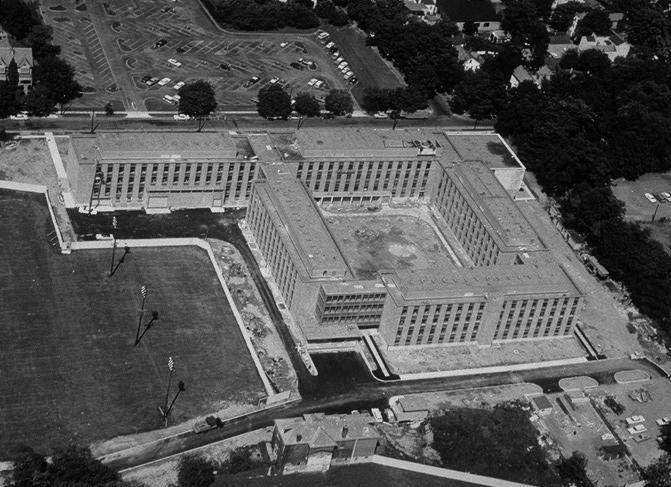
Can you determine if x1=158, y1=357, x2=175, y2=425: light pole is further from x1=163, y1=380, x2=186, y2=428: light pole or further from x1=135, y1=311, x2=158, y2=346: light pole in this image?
x1=135, y1=311, x2=158, y2=346: light pole

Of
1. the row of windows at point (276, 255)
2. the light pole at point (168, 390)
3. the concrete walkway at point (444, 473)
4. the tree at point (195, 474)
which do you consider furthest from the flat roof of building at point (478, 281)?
the tree at point (195, 474)

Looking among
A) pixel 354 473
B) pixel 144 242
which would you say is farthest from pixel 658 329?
pixel 144 242

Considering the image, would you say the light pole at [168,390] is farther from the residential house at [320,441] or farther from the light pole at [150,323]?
the residential house at [320,441]

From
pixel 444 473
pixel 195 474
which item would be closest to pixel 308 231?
pixel 444 473

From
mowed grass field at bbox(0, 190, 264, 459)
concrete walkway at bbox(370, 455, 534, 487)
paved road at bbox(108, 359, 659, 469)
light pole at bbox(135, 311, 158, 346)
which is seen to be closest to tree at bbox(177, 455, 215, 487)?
paved road at bbox(108, 359, 659, 469)

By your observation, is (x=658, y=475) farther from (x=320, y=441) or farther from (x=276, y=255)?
(x=276, y=255)

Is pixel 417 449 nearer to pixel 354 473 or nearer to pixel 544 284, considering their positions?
pixel 354 473
